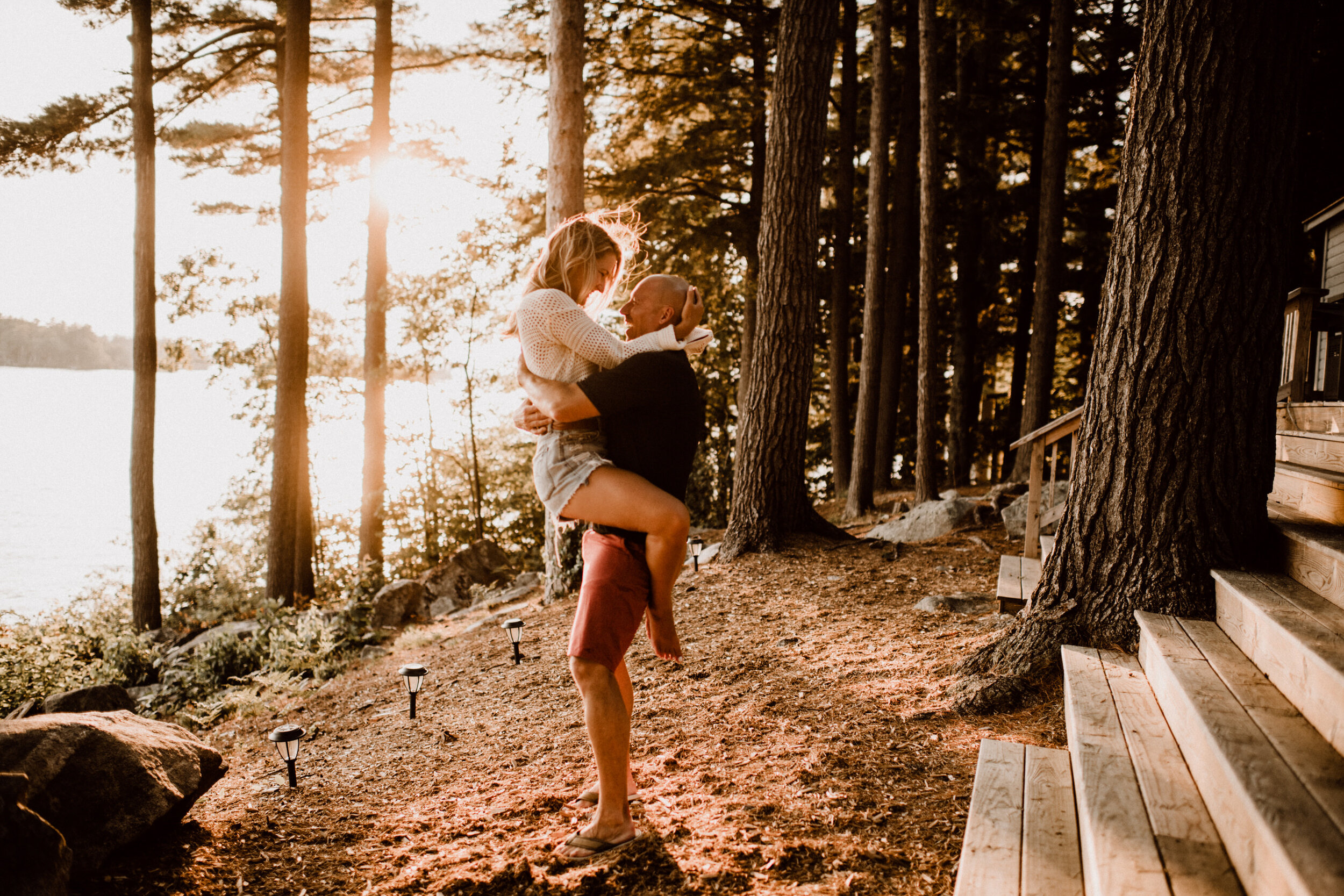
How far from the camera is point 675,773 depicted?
3.17 meters

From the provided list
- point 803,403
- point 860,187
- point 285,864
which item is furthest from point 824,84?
point 860,187

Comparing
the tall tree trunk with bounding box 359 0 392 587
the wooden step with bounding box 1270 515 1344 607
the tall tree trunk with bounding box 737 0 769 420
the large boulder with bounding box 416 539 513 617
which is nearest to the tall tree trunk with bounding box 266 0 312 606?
the tall tree trunk with bounding box 359 0 392 587

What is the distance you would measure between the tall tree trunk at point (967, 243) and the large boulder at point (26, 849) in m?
14.1

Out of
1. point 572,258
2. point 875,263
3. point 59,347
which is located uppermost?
point 875,263

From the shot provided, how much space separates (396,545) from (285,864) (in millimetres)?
15425

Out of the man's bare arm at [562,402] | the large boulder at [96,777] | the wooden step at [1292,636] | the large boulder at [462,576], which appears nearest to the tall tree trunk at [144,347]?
the large boulder at [462,576]

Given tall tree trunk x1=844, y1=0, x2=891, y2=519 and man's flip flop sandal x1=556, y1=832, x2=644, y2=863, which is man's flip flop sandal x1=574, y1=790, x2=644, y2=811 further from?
tall tree trunk x1=844, y1=0, x2=891, y2=519

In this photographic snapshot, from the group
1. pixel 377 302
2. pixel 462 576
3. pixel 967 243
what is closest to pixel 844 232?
pixel 967 243

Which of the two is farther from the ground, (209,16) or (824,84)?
(209,16)

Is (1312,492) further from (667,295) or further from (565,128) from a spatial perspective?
(565,128)

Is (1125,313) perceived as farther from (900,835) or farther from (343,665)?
(343,665)

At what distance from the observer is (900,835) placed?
8.05 feet

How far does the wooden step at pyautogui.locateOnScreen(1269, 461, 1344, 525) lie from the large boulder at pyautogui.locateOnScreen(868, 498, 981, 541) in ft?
13.0

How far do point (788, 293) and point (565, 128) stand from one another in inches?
108
